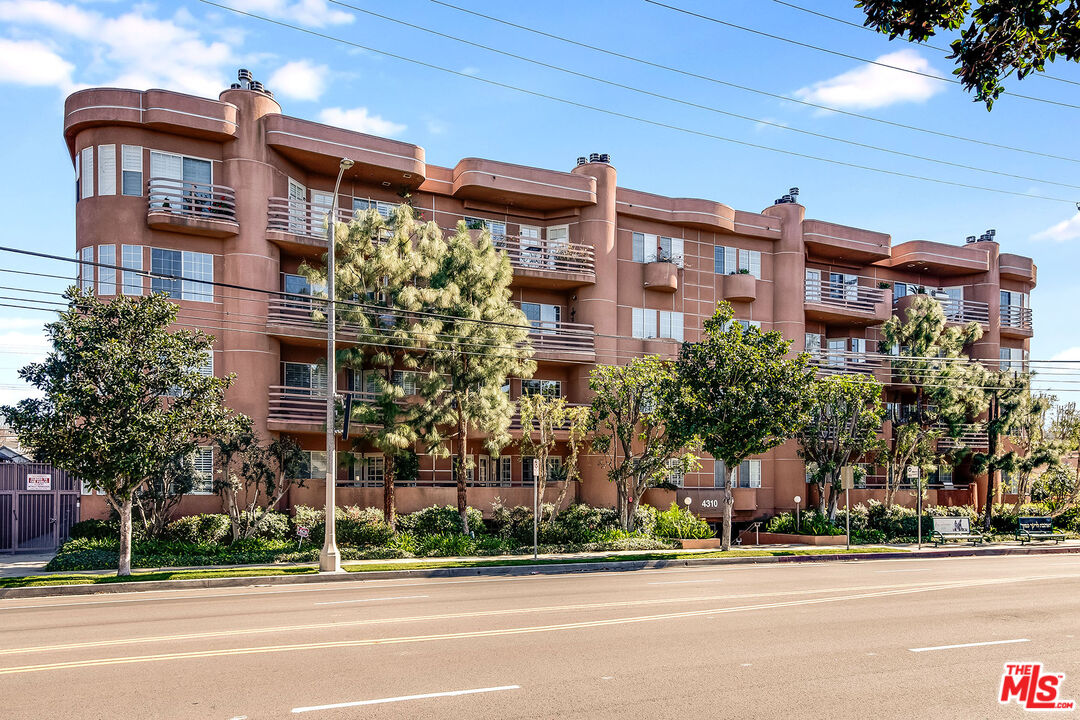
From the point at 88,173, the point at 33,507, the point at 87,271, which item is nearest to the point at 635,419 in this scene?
the point at 87,271

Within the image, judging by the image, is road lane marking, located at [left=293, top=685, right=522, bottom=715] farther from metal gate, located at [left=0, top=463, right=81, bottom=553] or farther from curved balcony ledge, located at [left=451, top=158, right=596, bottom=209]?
curved balcony ledge, located at [left=451, top=158, right=596, bottom=209]

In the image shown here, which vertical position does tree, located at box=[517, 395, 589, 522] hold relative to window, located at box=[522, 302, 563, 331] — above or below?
below

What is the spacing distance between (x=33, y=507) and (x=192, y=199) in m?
12.6

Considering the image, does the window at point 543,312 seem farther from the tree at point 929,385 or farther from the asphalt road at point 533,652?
the asphalt road at point 533,652

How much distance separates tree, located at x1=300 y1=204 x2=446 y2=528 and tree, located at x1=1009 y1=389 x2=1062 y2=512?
31.0 m

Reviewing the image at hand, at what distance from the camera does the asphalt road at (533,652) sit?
832 centimetres

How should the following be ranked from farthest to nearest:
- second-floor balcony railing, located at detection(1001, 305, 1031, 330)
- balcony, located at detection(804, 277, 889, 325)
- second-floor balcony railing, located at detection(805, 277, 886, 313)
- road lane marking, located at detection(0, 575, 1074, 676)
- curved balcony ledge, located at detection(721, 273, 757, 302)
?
second-floor balcony railing, located at detection(1001, 305, 1031, 330) → second-floor balcony railing, located at detection(805, 277, 886, 313) → balcony, located at detection(804, 277, 889, 325) → curved balcony ledge, located at detection(721, 273, 757, 302) → road lane marking, located at detection(0, 575, 1074, 676)

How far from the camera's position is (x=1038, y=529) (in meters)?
37.0

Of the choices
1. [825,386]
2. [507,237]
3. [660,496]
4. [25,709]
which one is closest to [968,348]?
[825,386]

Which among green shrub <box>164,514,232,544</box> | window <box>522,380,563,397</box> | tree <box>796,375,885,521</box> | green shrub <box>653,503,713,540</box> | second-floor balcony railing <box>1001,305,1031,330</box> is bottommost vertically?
green shrub <box>653,503,713,540</box>

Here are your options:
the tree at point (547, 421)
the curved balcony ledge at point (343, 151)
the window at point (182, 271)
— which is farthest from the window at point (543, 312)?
the window at point (182, 271)

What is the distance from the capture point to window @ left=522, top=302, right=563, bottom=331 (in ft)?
119

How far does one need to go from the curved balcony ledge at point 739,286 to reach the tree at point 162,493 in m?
25.7

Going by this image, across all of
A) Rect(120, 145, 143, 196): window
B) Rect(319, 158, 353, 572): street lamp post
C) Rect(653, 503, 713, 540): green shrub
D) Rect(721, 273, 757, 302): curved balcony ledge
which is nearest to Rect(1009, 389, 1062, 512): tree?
Rect(721, 273, 757, 302): curved balcony ledge
